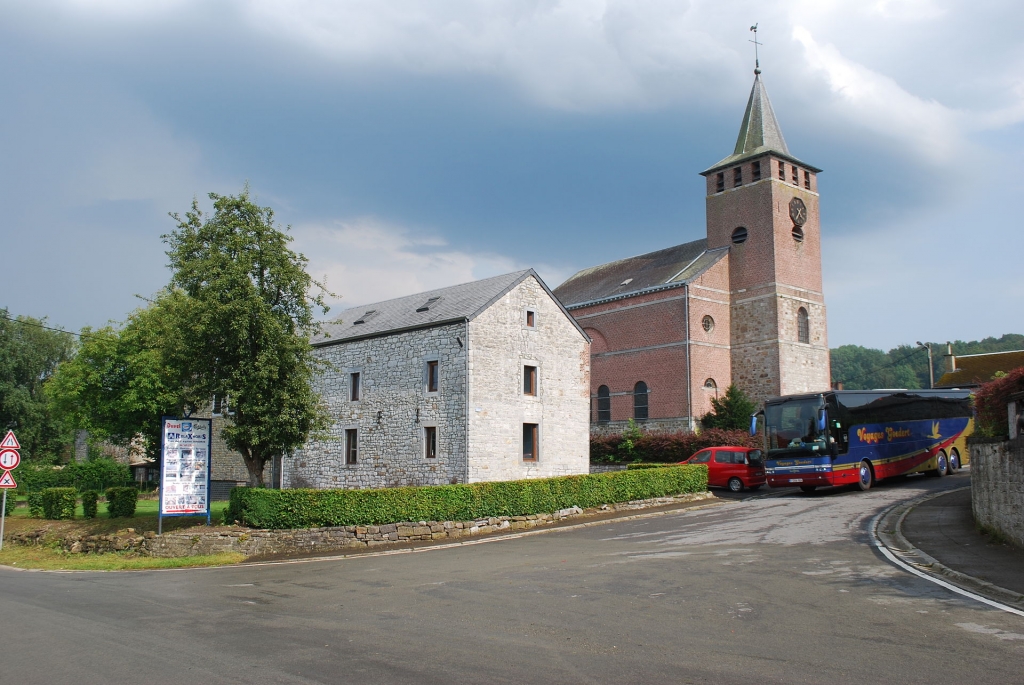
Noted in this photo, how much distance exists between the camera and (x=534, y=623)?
832cm

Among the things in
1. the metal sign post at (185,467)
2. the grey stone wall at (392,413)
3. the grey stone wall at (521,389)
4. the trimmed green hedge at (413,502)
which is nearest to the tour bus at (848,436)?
the trimmed green hedge at (413,502)

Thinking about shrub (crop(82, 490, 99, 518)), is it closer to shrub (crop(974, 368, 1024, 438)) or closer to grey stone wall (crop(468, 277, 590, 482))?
grey stone wall (crop(468, 277, 590, 482))

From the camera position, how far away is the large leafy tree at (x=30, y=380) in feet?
176

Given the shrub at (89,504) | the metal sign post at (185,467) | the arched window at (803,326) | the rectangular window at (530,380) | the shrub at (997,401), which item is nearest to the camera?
the shrub at (997,401)

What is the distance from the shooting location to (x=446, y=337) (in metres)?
27.6

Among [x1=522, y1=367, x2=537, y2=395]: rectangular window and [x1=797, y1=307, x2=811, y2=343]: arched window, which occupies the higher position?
[x1=797, y1=307, x2=811, y2=343]: arched window

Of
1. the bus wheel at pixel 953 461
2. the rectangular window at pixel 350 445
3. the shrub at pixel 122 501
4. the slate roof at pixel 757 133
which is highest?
the slate roof at pixel 757 133

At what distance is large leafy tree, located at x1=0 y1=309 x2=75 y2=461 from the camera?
176 ft

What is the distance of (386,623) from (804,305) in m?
41.1

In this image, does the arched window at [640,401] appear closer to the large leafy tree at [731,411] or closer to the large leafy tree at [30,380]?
the large leafy tree at [731,411]

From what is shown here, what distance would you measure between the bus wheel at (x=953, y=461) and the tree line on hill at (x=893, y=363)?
67.1 m

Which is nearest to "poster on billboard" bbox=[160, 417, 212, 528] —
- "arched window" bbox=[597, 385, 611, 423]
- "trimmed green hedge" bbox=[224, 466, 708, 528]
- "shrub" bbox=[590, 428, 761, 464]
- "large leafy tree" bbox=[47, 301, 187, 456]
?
"trimmed green hedge" bbox=[224, 466, 708, 528]

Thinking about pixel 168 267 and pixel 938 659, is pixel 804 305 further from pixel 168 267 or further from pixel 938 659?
pixel 938 659

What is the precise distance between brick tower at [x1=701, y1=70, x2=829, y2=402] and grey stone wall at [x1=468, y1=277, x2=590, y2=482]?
16889mm
